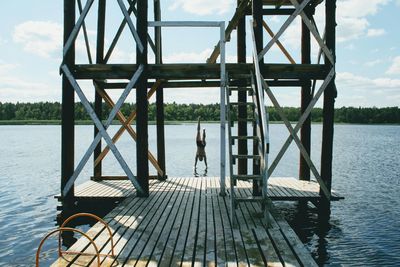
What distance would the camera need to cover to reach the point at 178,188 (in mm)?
10953

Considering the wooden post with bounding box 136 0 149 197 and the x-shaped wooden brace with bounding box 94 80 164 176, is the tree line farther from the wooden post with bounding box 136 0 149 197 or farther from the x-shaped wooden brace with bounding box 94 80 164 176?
the wooden post with bounding box 136 0 149 197

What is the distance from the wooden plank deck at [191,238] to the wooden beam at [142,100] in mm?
868

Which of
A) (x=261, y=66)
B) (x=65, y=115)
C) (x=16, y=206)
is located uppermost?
(x=261, y=66)

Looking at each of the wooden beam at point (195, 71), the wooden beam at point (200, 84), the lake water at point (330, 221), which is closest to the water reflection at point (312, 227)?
the lake water at point (330, 221)

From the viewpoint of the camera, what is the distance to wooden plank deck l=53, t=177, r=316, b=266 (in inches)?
205

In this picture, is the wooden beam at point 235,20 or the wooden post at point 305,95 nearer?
the wooden beam at point 235,20

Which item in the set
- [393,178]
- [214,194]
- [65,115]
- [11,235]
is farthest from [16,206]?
[393,178]

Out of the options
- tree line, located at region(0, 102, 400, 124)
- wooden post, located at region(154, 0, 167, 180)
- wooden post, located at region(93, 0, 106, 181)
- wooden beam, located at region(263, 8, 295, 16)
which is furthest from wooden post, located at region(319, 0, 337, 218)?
tree line, located at region(0, 102, 400, 124)

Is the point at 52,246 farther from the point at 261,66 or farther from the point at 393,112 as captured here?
the point at 393,112

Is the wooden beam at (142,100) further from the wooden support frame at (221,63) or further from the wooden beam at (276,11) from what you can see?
the wooden beam at (276,11)

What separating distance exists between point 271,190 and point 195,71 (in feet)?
13.6

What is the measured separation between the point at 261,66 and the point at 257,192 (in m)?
3.32

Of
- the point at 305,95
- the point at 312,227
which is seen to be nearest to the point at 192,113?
the point at 305,95

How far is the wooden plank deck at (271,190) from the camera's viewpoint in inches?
384
